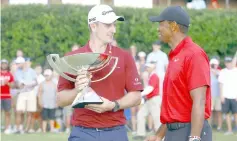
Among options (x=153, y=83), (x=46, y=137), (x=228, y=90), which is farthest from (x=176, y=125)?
(x=228, y=90)

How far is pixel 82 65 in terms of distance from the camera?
7.36m

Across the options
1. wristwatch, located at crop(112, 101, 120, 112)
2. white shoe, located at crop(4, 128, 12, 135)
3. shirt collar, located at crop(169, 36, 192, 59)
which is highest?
shirt collar, located at crop(169, 36, 192, 59)

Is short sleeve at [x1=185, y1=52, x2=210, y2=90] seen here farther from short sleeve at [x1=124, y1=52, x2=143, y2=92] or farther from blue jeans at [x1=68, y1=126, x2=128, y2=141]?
blue jeans at [x1=68, y1=126, x2=128, y2=141]

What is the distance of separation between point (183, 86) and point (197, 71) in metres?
0.22

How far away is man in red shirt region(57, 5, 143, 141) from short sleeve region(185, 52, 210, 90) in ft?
2.90

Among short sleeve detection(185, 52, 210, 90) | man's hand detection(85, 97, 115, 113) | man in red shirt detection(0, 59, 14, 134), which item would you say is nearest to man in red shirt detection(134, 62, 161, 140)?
man in red shirt detection(0, 59, 14, 134)

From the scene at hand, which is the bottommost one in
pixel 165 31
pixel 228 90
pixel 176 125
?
pixel 228 90

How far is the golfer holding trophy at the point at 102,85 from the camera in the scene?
7.43 meters

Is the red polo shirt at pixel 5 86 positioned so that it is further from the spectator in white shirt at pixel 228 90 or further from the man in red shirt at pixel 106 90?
the man in red shirt at pixel 106 90

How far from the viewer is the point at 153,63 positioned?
19.8m

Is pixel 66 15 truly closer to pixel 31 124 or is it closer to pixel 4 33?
pixel 4 33

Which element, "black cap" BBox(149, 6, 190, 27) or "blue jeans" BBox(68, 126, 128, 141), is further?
"blue jeans" BBox(68, 126, 128, 141)

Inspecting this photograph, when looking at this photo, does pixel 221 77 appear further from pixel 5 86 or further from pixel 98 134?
pixel 98 134

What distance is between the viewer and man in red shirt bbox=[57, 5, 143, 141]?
768 centimetres
